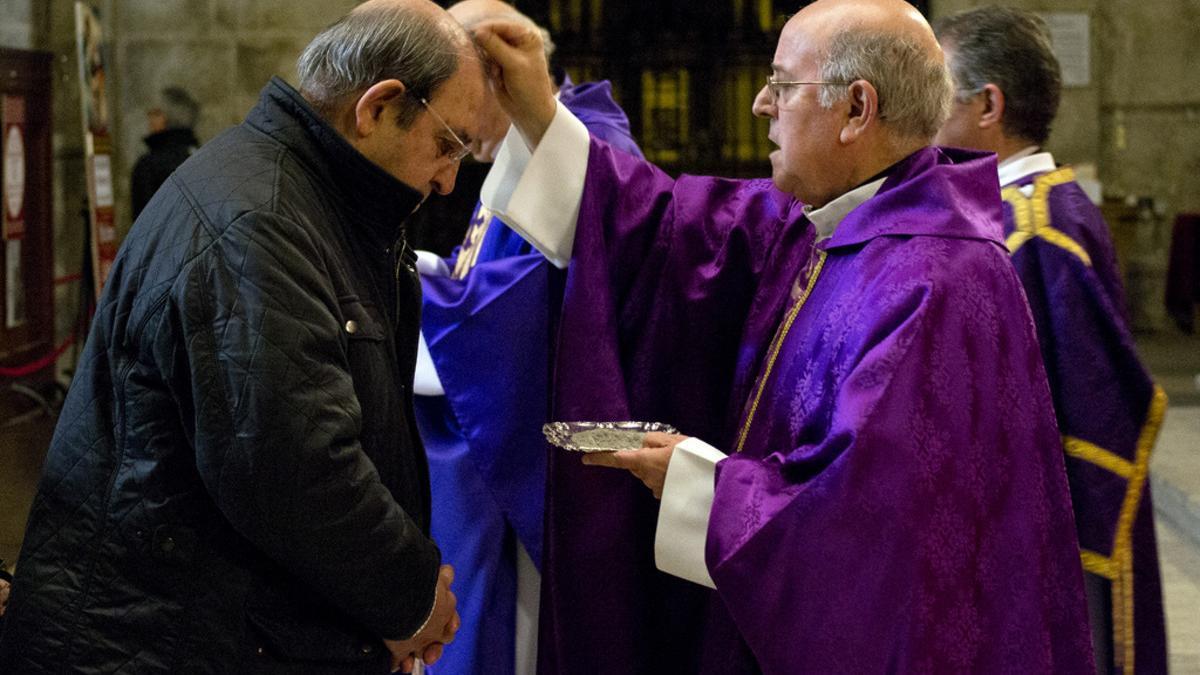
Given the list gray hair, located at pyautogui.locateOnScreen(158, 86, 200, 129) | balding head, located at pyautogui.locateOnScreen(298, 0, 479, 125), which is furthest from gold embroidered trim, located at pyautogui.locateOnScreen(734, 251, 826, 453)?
gray hair, located at pyautogui.locateOnScreen(158, 86, 200, 129)

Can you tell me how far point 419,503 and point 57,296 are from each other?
8052 mm

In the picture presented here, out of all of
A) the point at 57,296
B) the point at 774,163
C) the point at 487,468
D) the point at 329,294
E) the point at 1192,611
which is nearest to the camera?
the point at 329,294

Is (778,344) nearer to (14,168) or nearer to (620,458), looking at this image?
(620,458)

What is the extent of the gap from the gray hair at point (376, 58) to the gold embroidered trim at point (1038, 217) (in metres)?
1.29

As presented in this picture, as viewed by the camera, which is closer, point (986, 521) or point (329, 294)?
point (329, 294)

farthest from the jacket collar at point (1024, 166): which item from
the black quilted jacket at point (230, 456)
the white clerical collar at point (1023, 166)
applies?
the black quilted jacket at point (230, 456)

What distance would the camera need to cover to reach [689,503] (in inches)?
80.9

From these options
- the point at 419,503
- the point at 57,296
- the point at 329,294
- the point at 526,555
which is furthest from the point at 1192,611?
the point at 57,296

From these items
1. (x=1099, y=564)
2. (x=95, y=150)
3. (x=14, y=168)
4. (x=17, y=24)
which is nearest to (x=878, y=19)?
(x=1099, y=564)

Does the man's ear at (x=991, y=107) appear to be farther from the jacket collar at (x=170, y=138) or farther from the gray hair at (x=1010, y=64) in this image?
the jacket collar at (x=170, y=138)

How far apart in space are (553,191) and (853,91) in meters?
0.63

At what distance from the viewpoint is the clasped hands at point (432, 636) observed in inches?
74.0

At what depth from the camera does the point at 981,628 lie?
192cm

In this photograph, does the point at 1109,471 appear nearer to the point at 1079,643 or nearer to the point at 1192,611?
the point at 1079,643
